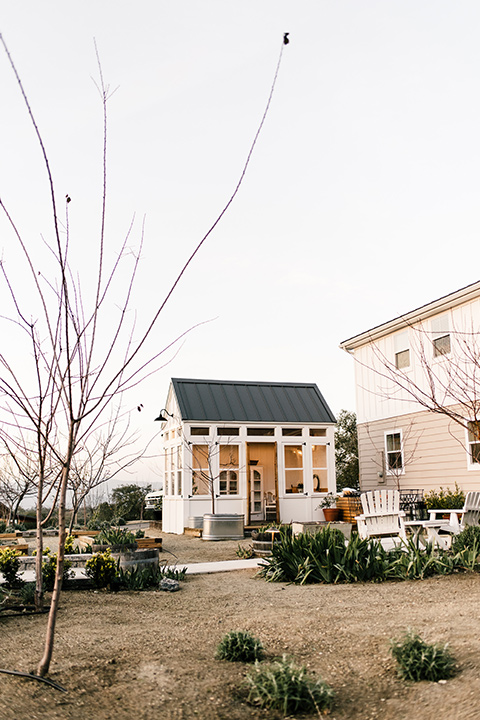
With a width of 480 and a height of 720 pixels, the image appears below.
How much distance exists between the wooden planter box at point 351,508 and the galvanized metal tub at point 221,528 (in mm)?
3111

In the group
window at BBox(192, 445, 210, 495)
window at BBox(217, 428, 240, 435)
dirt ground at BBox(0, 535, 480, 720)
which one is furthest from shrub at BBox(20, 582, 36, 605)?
window at BBox(217, 428, 240, 435)

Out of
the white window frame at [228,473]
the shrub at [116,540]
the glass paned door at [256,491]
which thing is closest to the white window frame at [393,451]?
the glass paned door at [256,491]

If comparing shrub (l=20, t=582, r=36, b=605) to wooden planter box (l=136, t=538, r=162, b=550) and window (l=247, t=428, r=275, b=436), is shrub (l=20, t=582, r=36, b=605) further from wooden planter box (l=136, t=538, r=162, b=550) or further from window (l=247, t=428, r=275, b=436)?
window (l=247, t=428, r=275, b=436)

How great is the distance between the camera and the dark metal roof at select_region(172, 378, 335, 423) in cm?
1522

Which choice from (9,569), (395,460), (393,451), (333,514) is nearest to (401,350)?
(393,451)

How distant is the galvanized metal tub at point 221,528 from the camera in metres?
12.7

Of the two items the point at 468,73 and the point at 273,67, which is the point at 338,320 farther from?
the point at 273,67

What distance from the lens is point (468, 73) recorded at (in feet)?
28.4

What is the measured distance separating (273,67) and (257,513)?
48.2 ft

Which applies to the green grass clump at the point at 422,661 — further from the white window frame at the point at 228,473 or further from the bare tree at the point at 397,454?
the bare tree at the point at 397,454

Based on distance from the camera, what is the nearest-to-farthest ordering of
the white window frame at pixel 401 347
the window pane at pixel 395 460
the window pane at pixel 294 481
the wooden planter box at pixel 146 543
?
1. the wooden planter box at pixel 146 543
2. the white window frame at pixel 401 347
3. the window pane at pixel 395 460
4. the window pane at pixel 294 481

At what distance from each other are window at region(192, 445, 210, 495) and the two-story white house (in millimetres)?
4710

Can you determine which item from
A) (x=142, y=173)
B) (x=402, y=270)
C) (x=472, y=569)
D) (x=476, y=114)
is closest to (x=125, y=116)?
(x=142, y=173)

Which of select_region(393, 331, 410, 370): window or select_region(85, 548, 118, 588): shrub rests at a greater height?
select_region(393, 331, 410, 370): window
